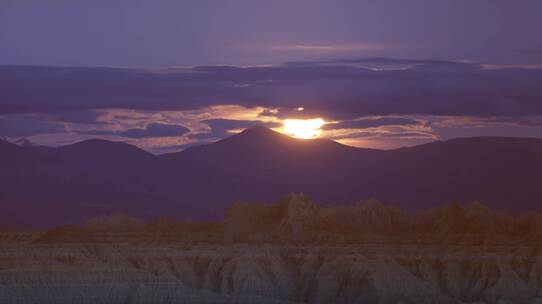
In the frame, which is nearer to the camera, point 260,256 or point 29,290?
point 29,290

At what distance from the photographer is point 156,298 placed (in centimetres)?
10625

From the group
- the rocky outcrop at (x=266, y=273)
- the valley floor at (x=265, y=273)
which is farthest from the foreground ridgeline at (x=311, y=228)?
the rocky outcrop at (x=266, y=273)

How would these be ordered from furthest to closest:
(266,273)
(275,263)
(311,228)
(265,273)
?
(311,228) → (275,263) → (266,273) → (265,273)

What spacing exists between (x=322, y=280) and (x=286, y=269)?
3.14 metres

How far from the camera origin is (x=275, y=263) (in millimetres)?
114188

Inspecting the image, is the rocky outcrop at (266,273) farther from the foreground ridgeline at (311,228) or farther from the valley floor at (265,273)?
the foreground ridgeline at (311,228)

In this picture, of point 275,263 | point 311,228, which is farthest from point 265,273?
point 311,228

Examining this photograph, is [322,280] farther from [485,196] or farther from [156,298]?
[485,196]

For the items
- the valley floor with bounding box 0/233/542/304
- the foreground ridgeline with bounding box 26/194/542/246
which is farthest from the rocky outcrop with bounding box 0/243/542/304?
the foreground ridgeline with bounding box 26/194/542/246

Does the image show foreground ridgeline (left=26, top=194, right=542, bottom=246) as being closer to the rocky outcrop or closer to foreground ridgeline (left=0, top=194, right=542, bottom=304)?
foreground ridgeline (left=0, top=194, right=542, bottom=304)

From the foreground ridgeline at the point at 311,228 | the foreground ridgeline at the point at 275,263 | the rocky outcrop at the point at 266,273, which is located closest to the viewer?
the rocky outcrop at the point at 266,273

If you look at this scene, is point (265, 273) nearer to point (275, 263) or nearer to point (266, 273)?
point (266, 273)

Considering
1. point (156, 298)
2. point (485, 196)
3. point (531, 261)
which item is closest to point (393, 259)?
point (531, 261)

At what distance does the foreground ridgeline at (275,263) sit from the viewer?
351 feet
